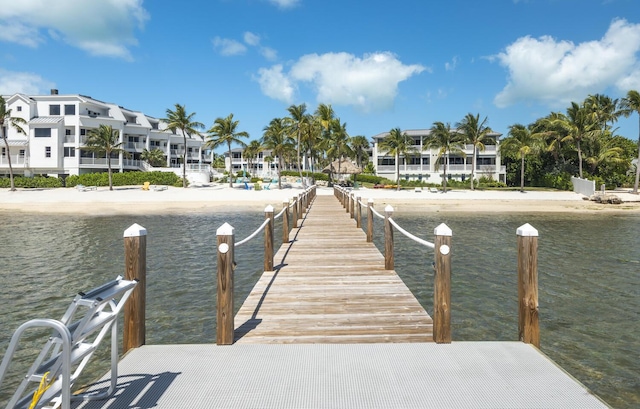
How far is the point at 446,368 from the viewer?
4.22 metres

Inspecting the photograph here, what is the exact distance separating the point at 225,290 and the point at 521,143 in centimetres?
5843

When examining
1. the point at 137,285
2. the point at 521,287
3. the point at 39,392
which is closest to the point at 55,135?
the point at 137,285

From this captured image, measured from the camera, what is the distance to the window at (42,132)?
191ft

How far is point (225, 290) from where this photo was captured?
5.12 m

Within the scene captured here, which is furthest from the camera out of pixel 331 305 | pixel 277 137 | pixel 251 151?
pixel 251 151

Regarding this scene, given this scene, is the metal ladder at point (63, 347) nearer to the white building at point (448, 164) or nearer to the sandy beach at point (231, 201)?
the sandy beach at point (231, 201)

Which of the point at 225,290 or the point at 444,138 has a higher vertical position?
the point at 444,138

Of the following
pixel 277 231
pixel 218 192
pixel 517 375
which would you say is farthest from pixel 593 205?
pixel 517 375

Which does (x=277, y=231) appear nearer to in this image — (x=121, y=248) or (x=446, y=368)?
(x=121, y=248)

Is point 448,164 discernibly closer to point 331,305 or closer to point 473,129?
point 473,129

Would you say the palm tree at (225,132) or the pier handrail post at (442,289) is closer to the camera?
the pier handrail post at (442,289)

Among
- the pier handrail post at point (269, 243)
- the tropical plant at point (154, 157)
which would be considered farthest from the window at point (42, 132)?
the pier handrail post at point (269, 243)

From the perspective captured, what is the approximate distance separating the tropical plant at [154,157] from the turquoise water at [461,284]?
47916mm

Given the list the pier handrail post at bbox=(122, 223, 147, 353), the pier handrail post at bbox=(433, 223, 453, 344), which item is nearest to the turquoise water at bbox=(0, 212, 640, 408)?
the pier handrail post at bbox=(122, 223, 147, 353)
